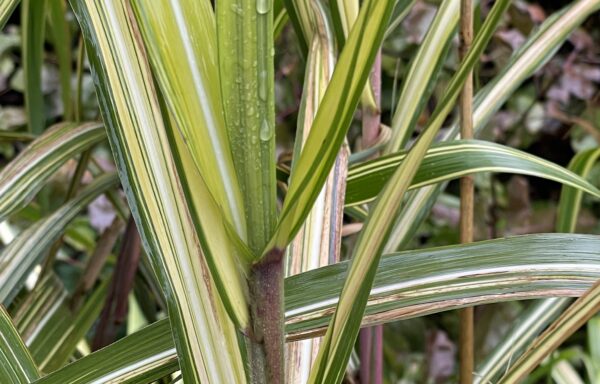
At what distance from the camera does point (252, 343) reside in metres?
0.26

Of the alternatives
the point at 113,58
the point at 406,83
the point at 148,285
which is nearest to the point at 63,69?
the point at 148,285

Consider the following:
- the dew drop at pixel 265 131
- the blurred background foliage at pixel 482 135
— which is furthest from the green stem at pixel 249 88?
the blurred background foliage at pixel 482 135

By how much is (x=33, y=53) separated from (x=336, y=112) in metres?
0.58

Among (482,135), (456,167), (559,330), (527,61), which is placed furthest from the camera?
(482,135)

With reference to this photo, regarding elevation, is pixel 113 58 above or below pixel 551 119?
below

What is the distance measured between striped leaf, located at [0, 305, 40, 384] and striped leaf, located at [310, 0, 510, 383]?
0.55 ft

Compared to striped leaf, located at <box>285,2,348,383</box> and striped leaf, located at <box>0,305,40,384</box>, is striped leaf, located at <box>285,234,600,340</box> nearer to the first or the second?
striped leaf, located at <box>285,2,348,383</box>

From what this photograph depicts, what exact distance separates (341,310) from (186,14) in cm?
12

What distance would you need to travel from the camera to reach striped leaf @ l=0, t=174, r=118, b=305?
1.73 feet

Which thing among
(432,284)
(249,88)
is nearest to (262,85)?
(249,88)

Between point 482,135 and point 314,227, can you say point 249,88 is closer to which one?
point 314,227

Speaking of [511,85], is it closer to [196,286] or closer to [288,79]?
[196,286]

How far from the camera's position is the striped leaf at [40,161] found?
480 mm

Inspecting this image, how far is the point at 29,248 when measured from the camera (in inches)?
21.5
